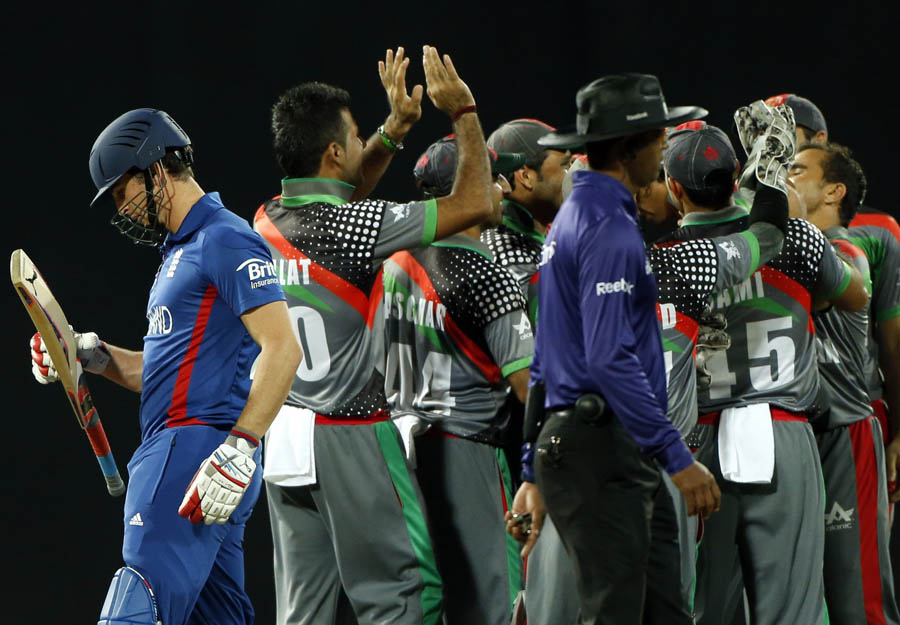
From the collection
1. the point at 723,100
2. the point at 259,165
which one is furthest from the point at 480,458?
the point at 723,100

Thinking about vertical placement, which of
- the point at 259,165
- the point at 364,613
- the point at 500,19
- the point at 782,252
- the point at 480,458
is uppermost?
the point at 500,19

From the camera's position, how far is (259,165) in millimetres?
5449

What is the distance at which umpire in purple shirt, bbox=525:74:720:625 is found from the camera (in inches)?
92.4

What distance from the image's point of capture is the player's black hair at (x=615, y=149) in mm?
2561

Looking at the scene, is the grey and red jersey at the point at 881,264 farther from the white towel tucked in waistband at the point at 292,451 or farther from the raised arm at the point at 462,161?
the white towel tucked in waistband at the point at 292,451

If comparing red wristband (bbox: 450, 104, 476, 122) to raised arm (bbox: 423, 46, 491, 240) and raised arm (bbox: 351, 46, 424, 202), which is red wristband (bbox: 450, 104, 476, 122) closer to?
raised arm (bbox: 423, 46, 491, 240)

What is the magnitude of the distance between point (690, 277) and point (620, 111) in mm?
748

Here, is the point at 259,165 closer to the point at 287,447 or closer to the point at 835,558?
the point at 287,447

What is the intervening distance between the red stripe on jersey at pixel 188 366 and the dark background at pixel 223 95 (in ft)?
8.56

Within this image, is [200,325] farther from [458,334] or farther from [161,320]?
[458,334]

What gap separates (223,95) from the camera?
5391 mm

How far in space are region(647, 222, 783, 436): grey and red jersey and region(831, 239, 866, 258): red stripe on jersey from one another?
0.68 m

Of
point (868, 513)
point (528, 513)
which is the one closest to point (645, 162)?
point (528, 513)

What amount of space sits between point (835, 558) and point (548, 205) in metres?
1.35
